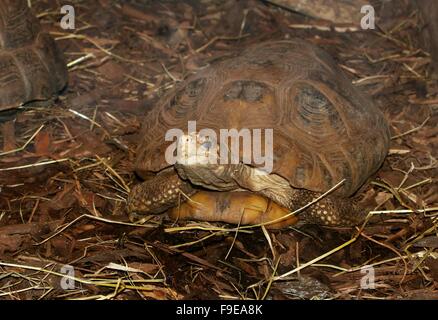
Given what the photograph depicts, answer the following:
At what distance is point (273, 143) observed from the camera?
12.9 feet

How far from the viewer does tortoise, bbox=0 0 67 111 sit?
5324 millimetres

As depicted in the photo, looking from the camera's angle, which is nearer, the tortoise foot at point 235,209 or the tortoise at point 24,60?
the tortoise foot at point 235,209

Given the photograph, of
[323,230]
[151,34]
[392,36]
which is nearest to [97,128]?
[151,34]

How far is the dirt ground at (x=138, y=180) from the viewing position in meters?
3.72

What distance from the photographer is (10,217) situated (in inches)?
169

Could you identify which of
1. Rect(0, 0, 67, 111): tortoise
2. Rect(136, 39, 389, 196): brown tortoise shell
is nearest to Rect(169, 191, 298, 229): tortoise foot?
Rect(136, 39, 389, 196): brown tortoise shell

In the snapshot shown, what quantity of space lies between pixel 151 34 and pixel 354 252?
12.5 feet

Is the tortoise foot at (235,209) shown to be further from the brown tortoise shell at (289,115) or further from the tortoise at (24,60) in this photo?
the tortoise at (24,60)

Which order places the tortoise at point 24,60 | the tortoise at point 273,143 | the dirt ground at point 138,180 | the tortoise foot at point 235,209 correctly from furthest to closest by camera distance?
1. the tortoise at point 24,60
2. the tortoise foot at point 235,209
3. the tortoise at point 273,143
4. the dirt ground at point 138,180

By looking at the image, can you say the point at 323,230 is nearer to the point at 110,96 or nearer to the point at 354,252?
the point at 354,252

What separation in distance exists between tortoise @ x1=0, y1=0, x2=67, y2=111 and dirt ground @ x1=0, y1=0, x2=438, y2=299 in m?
0.21

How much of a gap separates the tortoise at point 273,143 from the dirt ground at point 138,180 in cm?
18

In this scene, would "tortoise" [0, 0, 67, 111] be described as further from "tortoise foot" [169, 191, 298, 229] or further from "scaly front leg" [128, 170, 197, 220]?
"tortoise foot" [169, 191, 298, 229]

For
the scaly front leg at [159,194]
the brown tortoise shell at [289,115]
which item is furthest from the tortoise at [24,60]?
the scaly front leg at [159,194]
